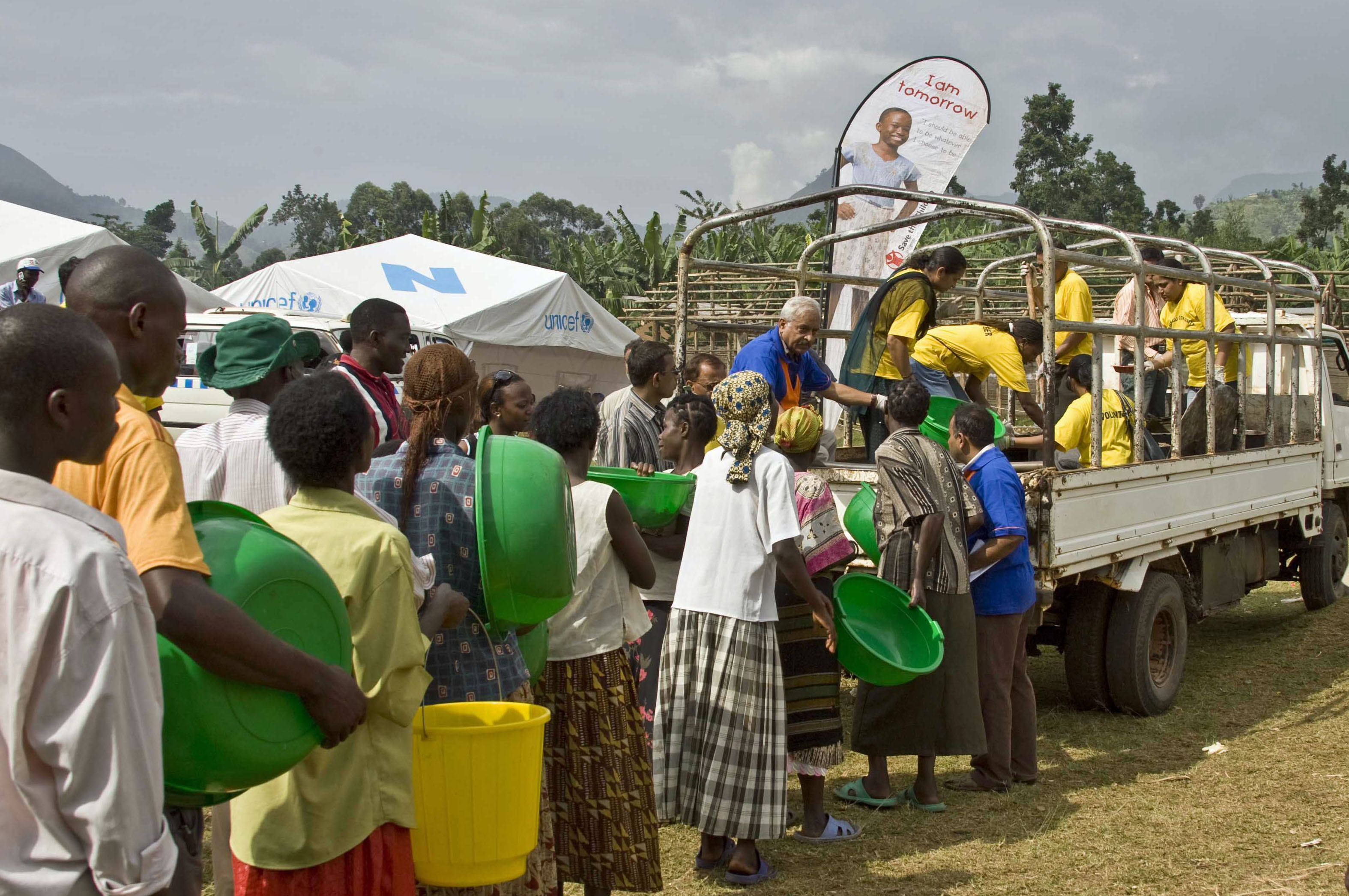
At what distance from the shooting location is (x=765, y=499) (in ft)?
13.1

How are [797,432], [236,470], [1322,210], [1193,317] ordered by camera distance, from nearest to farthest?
[236,470] < [797,432] < [1193,317] < [1322,210]

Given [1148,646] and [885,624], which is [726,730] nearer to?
[885,624]

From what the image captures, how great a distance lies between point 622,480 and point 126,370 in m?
2.22

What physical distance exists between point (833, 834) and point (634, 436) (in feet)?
5.87

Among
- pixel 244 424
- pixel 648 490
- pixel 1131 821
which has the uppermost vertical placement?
pixel 244 424

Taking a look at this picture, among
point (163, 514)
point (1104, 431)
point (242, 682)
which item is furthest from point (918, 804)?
point (163, 514)

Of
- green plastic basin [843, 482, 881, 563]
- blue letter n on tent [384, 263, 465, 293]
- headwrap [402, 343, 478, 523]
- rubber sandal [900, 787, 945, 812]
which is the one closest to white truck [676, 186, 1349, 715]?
green plastic basin [843, 482, 881, 563]

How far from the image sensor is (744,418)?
4.05 meters

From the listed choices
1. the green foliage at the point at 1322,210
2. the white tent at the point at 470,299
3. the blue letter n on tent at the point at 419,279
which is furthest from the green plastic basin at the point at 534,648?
the green foliage at the point at 1322,210

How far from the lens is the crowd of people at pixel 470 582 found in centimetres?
146

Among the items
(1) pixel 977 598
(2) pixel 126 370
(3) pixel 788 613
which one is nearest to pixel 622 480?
(3) pixel 788 613

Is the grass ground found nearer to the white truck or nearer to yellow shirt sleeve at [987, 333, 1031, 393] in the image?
the white truck

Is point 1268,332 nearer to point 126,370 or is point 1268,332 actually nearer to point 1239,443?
point 1239,443

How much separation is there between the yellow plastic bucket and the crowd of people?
85 mm
